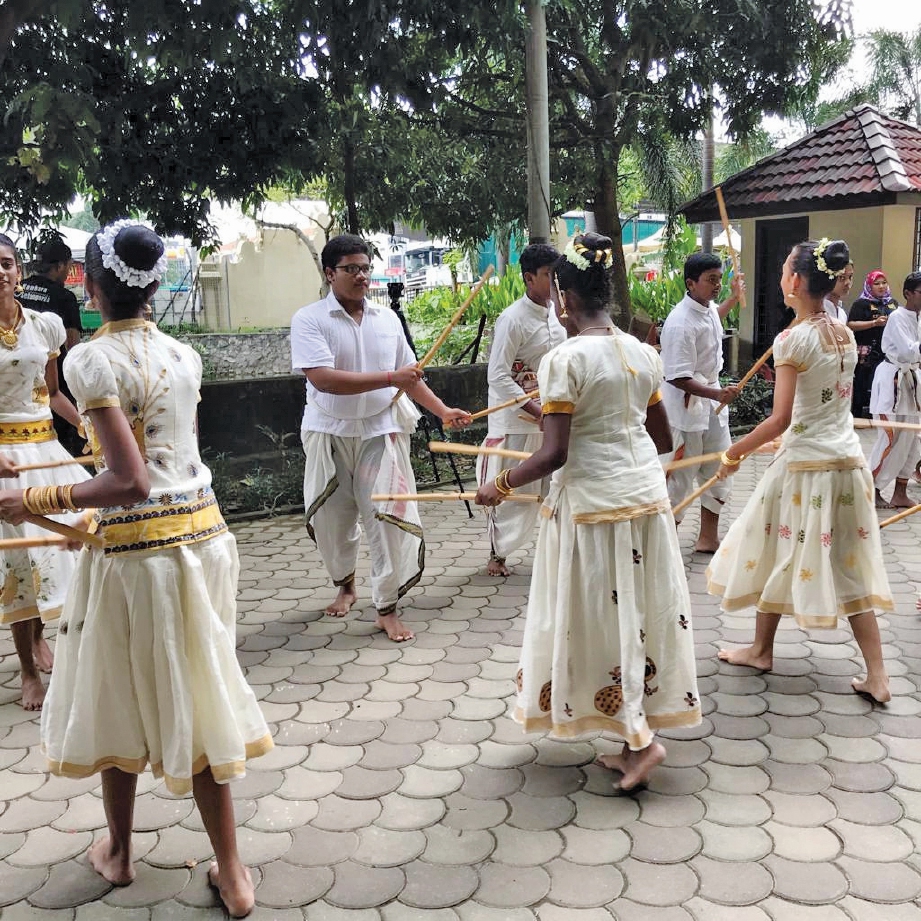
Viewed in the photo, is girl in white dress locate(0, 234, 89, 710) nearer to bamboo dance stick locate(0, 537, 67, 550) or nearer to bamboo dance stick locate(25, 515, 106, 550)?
bamboo dance stick locate(0, 537, 67, 550)

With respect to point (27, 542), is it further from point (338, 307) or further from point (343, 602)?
point (343, 602)

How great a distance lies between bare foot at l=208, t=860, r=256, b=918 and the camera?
2.47 meters

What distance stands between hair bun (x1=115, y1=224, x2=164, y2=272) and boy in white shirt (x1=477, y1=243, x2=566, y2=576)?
2874 mm

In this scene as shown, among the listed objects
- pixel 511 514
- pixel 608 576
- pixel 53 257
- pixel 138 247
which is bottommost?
pixel 511 514

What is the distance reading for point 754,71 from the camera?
9836mm

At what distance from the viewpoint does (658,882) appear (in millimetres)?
2580

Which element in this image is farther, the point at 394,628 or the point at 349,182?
the point at 349,182

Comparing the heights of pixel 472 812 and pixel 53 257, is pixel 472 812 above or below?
below

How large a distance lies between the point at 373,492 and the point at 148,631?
7.11 feet

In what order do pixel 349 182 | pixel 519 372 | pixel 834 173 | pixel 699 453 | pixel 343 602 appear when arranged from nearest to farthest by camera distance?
1. pixel 343 602
2. pixel 519 372
3. pixel 699 453
4. pixel 349 182
5. pixel 834 173

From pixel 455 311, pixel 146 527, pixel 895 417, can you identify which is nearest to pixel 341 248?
pixel 146 527

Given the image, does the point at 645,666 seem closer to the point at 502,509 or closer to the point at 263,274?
the point at 502,509

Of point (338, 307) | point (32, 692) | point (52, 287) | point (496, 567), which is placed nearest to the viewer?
point (32, 692)

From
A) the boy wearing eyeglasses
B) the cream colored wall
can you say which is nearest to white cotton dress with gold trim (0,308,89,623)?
the boy wearing eyeglasses
